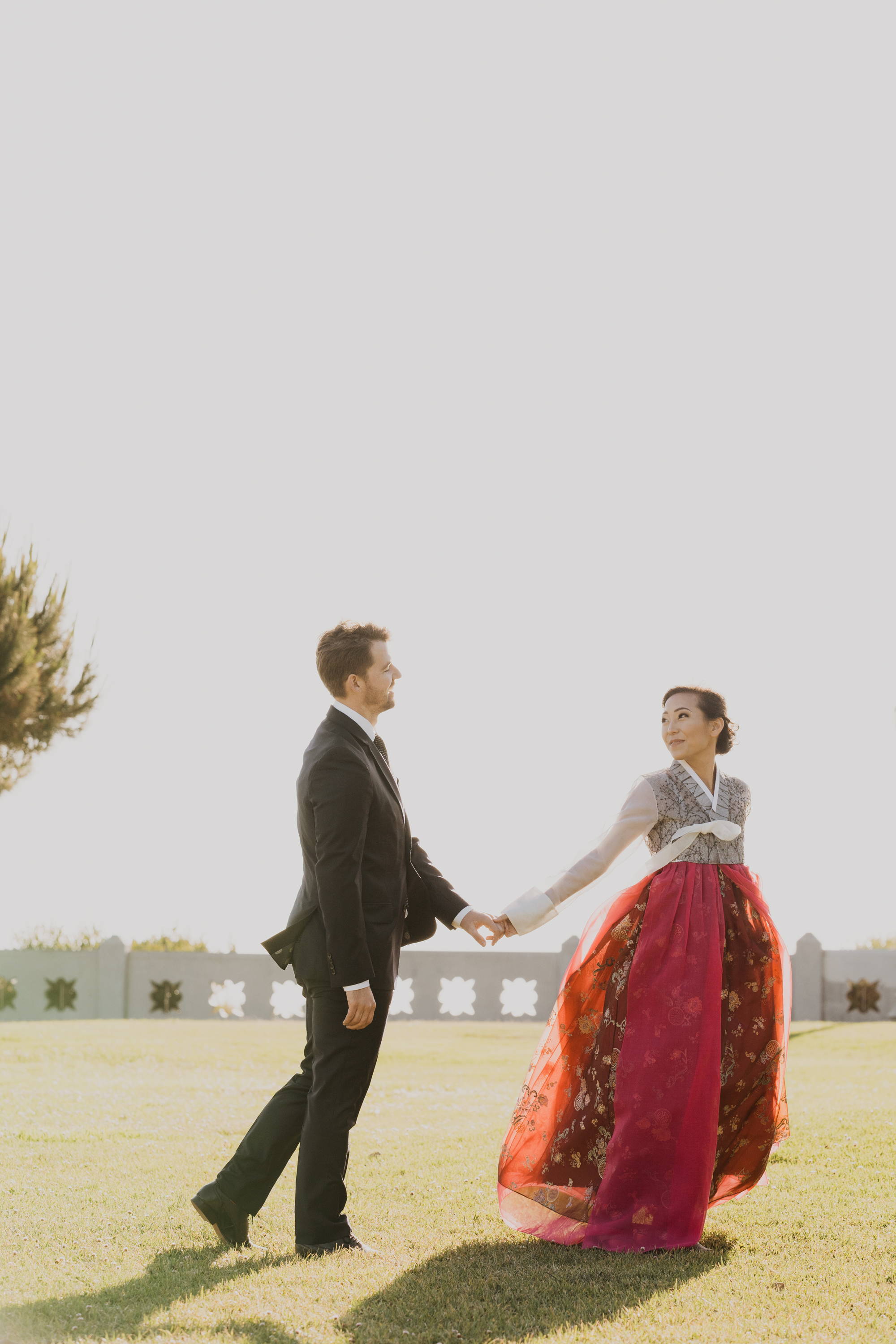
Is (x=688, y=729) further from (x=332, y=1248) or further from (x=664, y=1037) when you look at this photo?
(x=332, y=1248)

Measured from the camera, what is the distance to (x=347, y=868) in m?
4.17

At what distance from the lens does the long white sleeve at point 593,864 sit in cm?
475

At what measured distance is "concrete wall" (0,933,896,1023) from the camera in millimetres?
19969

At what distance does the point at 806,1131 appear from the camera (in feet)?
22.7

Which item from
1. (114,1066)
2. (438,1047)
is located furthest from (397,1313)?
(438,1047)

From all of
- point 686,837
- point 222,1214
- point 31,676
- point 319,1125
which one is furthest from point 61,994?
point 686,837

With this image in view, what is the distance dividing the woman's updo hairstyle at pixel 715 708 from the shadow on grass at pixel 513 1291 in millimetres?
1865

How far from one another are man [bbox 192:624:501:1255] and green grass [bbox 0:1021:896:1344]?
0.23 meters

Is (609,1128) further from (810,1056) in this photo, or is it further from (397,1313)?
(810,1056)

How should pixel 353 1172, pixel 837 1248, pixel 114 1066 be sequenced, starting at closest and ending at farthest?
1. pixel 837 1248
2. pixel 353 1172
3. pixel 114 1066

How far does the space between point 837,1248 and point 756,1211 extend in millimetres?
567

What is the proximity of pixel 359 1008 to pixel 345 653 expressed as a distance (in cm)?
125

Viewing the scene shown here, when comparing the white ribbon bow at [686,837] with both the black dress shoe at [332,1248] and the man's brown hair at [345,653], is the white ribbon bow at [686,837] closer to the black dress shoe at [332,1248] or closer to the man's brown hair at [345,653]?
the man's brown hair at [345,653]

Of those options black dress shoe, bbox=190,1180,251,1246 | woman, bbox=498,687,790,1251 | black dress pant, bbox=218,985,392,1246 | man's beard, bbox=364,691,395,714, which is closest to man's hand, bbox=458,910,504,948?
woman, bbox=498,687,790,1251
